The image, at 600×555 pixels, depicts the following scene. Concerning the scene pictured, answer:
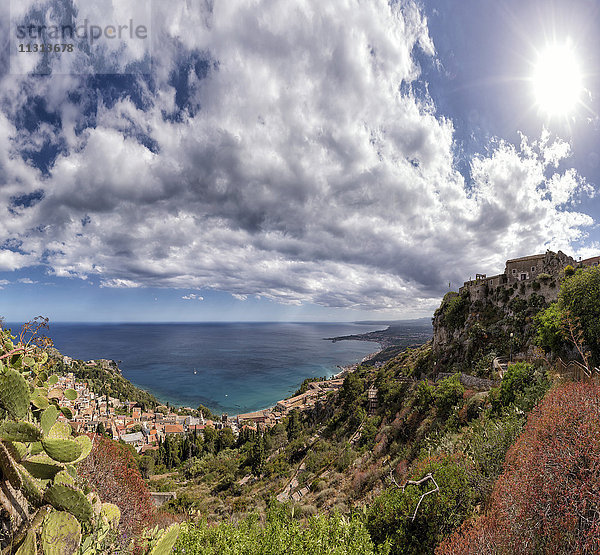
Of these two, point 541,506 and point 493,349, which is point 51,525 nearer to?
point 541,506

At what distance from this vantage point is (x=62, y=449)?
228 cm

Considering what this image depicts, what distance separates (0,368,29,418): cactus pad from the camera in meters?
2.12

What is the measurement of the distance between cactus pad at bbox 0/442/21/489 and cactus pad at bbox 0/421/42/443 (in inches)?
3.7

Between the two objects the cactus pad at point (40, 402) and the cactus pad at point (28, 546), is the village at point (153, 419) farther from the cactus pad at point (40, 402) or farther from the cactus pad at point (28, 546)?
the cactus pad at point (28, 546)

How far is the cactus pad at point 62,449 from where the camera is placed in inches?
Answer: 87.9

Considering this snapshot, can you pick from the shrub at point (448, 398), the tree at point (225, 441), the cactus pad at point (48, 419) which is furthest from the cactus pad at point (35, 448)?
the tree at point (225, 441)

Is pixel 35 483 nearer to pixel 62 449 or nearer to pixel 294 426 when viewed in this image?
pixel 62 449

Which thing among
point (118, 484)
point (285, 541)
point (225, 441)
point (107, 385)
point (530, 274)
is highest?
point (530, 274)

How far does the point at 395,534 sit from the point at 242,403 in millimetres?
74656

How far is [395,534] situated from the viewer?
6.25 m

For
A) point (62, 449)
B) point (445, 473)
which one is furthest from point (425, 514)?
point (62, 449)

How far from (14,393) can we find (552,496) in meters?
7.03

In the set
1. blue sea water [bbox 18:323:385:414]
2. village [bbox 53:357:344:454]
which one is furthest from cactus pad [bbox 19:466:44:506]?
blue sea water [bbox 18:323:385:414]

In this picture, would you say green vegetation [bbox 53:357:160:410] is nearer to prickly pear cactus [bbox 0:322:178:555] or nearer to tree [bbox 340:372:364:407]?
tree [bbox 340:372:364:407]
